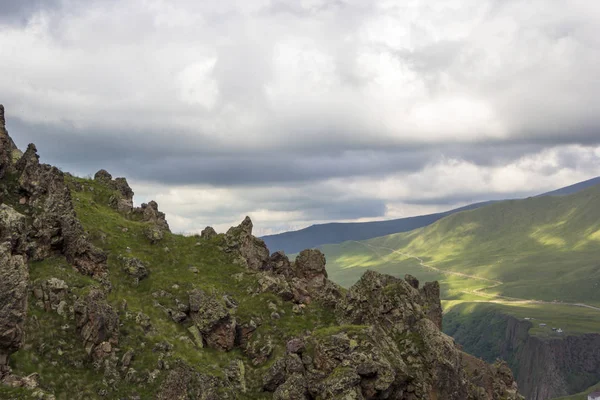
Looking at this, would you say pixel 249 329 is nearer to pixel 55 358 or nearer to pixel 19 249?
pixel 55 358

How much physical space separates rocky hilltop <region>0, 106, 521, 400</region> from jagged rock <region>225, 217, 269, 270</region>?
13.6 inches

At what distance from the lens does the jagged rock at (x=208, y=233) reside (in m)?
87.7

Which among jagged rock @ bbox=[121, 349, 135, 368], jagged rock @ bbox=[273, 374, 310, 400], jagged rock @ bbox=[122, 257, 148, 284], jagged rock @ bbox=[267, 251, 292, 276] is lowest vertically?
jagged rock @ bbox=[273, 374, 310, 400]

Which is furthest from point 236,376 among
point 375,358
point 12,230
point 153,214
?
point 153,214

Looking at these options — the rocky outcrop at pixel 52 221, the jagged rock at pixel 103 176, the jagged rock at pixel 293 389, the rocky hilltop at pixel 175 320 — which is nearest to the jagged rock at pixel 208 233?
the rocky hilltop at pixel 175 320

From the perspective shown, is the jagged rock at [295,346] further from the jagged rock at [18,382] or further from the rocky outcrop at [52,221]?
the rocky outcrop at [52,221]

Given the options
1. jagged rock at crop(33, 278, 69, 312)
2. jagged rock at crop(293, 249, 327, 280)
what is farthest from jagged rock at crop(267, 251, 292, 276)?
jagged rock at crop(33, 278, 69, 312)

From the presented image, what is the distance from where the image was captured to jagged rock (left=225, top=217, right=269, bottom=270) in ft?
272

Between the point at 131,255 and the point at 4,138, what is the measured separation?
24808 mm

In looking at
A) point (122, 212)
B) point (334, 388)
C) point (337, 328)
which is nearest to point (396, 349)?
point (337, 328)

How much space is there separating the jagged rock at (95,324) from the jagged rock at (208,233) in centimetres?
3552

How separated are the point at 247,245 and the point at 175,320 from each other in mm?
24904

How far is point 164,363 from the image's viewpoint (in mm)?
52000

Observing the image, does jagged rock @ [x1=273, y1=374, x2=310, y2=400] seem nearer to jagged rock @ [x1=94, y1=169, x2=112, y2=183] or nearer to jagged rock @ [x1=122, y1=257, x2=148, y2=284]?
jagged rock @ [x1=122, y1=257, x2=148, y2=284]
